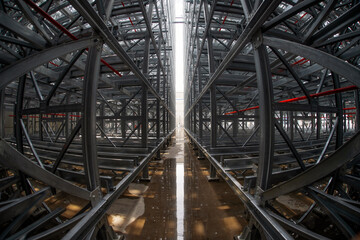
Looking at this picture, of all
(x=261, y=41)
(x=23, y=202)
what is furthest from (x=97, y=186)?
(x=261, y=41)

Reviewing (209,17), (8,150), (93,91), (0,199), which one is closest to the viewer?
(8,150)

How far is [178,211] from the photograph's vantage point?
2268 mm

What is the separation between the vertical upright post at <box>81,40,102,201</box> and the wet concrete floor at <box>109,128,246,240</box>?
940 millimetres

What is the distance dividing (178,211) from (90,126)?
74.2 inches

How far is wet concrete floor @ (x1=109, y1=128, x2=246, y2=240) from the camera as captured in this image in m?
1.86

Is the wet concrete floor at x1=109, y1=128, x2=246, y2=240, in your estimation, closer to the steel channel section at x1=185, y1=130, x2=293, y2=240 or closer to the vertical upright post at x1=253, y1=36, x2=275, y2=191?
the steel channel section at x1=185, y1=130, x2=293, y2=240

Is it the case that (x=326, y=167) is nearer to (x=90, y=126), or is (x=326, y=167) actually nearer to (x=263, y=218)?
(x=263, y=218)

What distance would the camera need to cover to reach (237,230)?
187 cm

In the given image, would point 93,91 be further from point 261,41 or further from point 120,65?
point 120,65

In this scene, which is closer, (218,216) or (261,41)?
(261,41)

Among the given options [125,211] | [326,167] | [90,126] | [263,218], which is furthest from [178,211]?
[326,167]

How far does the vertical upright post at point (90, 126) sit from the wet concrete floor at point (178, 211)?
37.0 inches

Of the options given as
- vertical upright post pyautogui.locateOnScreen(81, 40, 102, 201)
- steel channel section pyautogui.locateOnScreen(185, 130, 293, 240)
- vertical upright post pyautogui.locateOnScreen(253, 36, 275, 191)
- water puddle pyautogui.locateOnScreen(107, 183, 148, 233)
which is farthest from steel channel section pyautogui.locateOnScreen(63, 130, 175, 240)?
vertical upright post pyautogui.locateOnScreen(253, 36, 275, 191)

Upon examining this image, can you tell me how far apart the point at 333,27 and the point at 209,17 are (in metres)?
2.54
